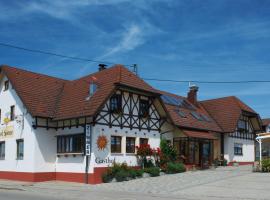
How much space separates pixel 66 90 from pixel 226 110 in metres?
17.7

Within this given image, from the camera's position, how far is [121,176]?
81.1 feet

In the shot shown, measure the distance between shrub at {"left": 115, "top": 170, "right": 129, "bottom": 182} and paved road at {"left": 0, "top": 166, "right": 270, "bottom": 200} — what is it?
779 mm

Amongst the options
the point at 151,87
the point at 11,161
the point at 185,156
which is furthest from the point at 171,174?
the point at 11,161

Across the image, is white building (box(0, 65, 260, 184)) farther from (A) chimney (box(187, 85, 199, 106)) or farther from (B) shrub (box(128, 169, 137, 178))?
(A) chimney (box(187, 85, 199, 106))

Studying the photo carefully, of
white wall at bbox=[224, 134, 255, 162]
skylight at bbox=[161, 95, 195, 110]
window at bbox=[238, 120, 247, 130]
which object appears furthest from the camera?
window at bbox=[238, 120, 247, 130]

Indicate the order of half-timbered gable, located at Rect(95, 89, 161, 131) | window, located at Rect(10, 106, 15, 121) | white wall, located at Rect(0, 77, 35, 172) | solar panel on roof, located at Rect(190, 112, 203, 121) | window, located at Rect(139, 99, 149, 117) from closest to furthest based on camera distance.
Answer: half-timbered gable, located at Rect(95, 89, 161, 131) → white wall, located at Rect(0, 77, 35, 172) → window, located at Rect(139, 99, 149, 117) → window, located at Rect(10, 106, 15, 121) → solar panel on roof, located at Rect(190, 112, 203, 121)

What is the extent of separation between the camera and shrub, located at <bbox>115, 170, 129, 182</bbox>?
24.6 meters

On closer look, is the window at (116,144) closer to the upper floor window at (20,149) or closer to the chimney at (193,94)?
the upper floor window at (20,149)

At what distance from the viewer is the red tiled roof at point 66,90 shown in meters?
25.4

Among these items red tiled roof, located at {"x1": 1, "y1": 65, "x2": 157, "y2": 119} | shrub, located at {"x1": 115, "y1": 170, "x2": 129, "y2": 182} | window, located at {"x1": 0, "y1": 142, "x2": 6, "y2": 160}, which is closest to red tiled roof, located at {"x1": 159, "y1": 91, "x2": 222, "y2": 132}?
red tiled roof, located at {"x1": 1, "y1": 65, "x2": 157, "y2": 119}

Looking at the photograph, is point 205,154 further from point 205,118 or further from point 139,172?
point 139,172

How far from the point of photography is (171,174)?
1100 inches

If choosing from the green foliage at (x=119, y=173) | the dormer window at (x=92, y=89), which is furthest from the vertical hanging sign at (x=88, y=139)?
the dormer window at (x=92, y=89)

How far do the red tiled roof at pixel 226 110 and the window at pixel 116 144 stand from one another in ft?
49.7
